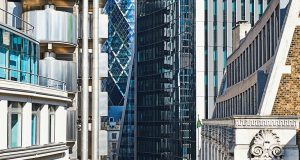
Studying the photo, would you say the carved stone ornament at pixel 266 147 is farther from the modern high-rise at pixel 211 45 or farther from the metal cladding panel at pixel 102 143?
the modern high-rise at pixel 211 45

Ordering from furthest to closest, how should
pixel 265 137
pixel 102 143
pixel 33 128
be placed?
pixel 102 143
pixel 265 137
pixel 33 128

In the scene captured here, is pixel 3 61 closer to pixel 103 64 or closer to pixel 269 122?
pixel 269 122

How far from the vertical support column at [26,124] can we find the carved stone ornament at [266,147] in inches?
345

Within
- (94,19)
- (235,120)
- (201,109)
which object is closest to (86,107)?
(94,19)

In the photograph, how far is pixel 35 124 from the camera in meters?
25.0

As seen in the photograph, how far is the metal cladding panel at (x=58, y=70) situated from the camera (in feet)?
105

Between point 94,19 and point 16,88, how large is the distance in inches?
603

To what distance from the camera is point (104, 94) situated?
3909 cm

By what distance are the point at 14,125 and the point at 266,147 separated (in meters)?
9.91

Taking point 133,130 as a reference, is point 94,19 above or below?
above

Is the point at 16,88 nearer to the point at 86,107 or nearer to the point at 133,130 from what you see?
the point at 86,107

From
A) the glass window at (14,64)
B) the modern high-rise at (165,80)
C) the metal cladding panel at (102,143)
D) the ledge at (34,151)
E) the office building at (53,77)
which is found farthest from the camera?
the modern high-rise at (165,80)

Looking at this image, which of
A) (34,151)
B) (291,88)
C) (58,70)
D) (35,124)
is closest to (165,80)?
(58,70)

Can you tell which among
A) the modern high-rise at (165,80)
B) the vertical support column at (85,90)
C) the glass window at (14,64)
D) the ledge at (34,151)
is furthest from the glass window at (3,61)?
the modern high-rise at (165,80)
